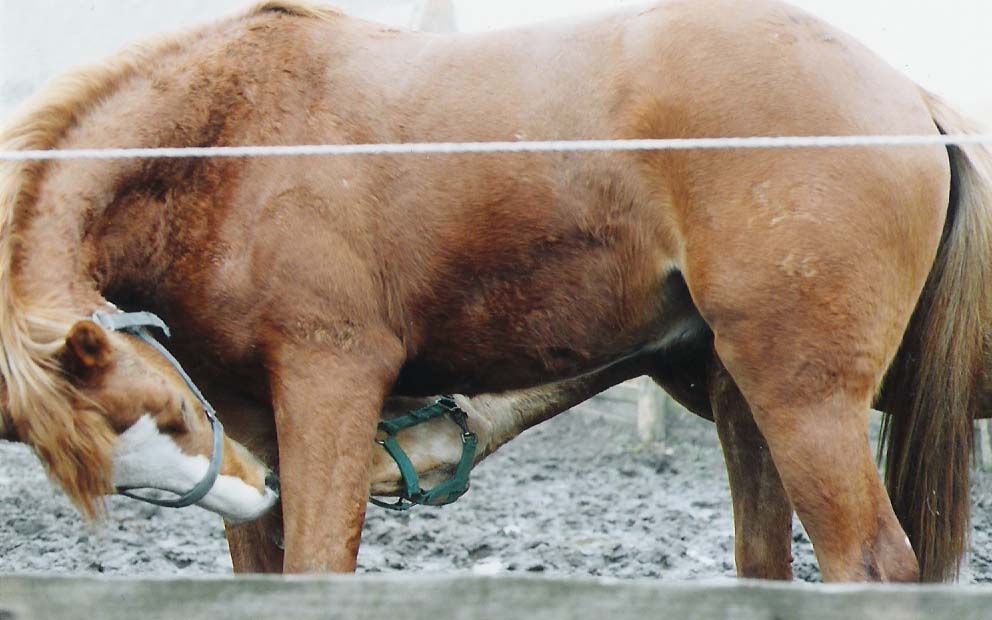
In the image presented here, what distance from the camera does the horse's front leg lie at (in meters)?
2.76

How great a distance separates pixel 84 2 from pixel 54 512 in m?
3.23

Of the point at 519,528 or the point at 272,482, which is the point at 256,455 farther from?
the point at 519,528

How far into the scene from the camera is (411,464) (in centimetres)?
325

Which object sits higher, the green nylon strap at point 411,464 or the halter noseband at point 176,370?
the halter noseband at point 176,370

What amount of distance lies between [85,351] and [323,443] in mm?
613

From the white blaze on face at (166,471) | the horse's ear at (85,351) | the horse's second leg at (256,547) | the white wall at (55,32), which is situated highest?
the white wall at (55,32)

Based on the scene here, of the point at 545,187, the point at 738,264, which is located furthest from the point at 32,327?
the point at 738,264

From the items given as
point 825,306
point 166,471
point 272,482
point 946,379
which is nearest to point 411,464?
point 272,482

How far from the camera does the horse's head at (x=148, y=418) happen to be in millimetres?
2555

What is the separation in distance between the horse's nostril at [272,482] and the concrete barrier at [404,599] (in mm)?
1577

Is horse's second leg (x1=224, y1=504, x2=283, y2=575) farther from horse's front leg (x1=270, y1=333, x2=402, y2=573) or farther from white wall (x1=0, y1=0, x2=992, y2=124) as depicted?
white wall (x1=0, y1=0, x2=992, y2=124)

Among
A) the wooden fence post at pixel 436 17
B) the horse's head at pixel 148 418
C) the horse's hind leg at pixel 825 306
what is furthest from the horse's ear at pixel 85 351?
the wooden fence post at pixel 436 17

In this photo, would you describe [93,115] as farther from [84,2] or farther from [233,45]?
[84,2]

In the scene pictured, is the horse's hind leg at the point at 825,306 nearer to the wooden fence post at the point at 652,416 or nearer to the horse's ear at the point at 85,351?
the horse's ear at the point at 85,351
